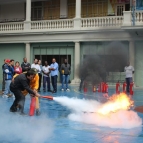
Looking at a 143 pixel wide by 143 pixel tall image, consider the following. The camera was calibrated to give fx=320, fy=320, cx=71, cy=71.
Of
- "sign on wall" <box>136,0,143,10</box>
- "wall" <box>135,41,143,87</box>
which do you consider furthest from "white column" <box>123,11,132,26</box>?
"wall" <box>135,41,143,87</box>

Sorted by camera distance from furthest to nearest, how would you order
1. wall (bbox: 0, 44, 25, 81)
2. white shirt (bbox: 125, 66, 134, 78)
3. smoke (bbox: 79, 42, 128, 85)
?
wall (bbox: 0, 44, 25, 81) → white shirt (bbox: 125, 66, 134, 78) → smoke (bbox: 79, 42, 128, 85)

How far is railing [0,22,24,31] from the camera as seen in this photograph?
2910 cm

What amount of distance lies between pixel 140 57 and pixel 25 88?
11.0 metres

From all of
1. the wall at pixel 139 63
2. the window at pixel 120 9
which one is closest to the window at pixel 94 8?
the window at pixel 120 9

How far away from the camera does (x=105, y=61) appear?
1333cm

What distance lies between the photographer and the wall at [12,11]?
3120 cm

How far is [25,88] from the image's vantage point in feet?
30.0

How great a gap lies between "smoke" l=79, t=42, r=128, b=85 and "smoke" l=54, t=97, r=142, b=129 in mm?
3516

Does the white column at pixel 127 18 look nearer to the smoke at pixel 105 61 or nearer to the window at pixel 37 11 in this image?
the smoke at pixel 105 61

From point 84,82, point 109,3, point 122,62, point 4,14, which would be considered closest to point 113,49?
point 122,62

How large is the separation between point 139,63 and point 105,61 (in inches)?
256

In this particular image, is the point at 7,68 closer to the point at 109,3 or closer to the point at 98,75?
the point at 98,75

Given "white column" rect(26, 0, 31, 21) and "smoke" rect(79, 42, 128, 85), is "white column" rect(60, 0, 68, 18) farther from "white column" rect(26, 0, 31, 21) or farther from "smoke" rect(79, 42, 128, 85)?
"smoke" rect(79, 42, 128, 85)

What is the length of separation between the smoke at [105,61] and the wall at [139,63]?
135 inches
